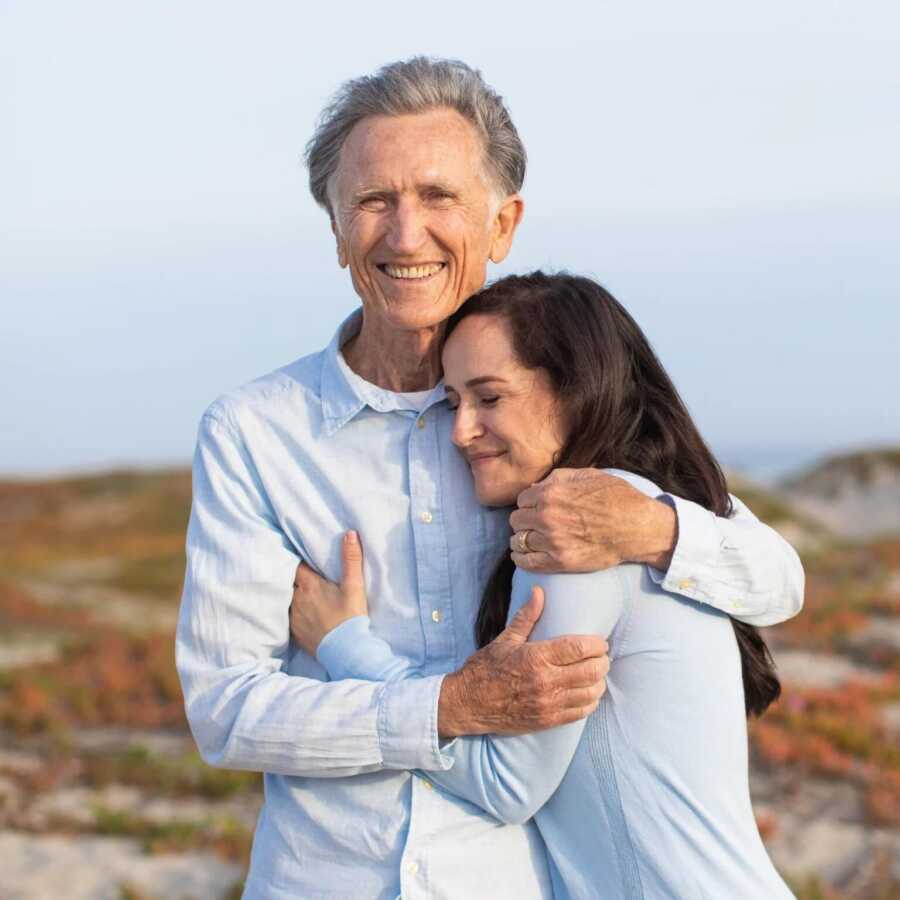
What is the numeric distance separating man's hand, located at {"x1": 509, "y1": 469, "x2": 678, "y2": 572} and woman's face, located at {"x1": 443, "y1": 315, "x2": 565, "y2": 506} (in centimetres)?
17

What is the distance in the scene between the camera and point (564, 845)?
2.88 m

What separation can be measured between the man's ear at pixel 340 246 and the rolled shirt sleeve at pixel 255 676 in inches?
20.2

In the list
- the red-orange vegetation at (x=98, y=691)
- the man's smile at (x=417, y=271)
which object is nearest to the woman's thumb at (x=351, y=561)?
the man's smile at (x=417, y=271)

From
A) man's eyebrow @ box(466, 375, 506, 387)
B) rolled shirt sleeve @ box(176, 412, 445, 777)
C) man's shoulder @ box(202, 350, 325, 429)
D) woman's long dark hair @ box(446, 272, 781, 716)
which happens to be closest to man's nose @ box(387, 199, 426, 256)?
woman's long dark hair @ box(446, 272, 781, 716)

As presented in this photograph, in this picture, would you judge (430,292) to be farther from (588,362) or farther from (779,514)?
(779,514)

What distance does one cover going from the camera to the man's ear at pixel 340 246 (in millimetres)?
3211

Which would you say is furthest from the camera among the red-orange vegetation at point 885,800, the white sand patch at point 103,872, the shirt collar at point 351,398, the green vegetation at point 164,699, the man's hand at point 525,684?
the green vegetation at point 164,699

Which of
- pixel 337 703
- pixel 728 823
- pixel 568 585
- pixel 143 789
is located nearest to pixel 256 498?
pixel 337 703

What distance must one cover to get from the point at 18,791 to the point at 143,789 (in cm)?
93

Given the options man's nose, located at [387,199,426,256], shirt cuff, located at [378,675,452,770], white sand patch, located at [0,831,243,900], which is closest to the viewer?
shirt cuff, located at [378,675,452,770]

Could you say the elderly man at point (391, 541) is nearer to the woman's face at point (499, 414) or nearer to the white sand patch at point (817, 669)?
the woman's face at point (499, 414)

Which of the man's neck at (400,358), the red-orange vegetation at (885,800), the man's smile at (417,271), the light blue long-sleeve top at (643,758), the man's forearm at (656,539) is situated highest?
the man's smile at (417,271)

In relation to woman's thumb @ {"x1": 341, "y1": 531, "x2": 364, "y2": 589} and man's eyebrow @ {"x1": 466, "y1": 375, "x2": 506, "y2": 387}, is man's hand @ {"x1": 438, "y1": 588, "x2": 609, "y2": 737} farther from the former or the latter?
man's eyebrow @ {"x1": 466, "y1": 375, "x2": 506, "y2": 387}

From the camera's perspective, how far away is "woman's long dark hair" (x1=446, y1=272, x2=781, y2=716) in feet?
9.42
